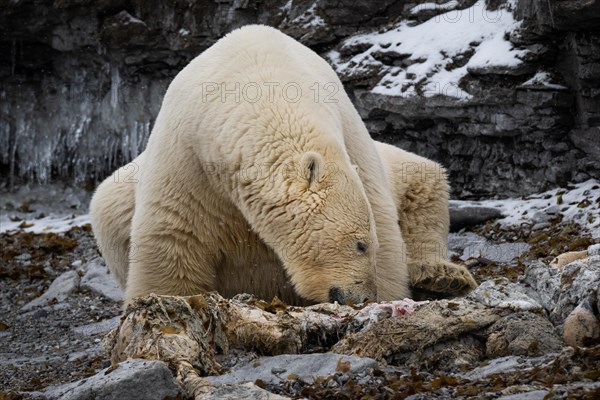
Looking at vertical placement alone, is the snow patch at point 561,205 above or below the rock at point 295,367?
above

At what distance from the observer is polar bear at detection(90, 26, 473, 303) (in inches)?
215

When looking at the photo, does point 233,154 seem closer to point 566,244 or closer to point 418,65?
point 566,244

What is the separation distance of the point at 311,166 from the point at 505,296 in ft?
4.39

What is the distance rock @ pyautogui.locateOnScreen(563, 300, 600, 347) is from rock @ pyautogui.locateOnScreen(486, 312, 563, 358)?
0.21 feet

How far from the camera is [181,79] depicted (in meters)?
6.54

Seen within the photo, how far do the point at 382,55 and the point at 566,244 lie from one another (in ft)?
14.3

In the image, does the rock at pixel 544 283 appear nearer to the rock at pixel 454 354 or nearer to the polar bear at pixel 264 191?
the rock at pixel 454 354

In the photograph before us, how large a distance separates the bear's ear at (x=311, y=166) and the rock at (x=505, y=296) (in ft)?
3.75

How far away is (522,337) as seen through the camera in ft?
14.2

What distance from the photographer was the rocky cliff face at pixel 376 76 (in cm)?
1048

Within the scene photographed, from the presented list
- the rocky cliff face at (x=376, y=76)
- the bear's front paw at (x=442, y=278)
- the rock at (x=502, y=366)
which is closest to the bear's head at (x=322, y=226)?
the rock at (x=502, y=366)

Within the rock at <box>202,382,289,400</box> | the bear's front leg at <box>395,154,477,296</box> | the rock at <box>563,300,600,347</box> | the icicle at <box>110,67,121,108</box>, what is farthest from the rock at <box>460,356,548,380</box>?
the icicle at <box>110,67,121,108</box>

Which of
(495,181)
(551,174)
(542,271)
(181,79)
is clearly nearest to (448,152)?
(495,181)

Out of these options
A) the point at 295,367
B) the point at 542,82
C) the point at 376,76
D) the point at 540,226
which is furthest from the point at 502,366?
the point at 376,76
